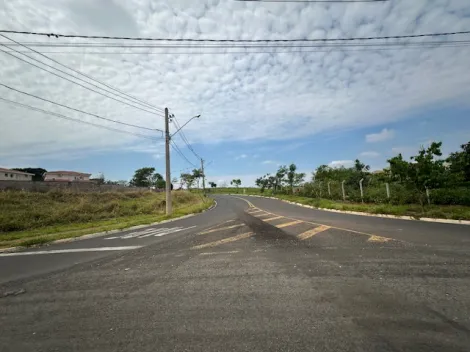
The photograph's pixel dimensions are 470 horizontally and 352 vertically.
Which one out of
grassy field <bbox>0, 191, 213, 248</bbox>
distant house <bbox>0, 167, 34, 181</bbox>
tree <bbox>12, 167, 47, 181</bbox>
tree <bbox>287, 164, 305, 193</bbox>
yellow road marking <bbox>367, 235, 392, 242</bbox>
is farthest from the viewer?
tree <bbox>12, 167, 47, 181</bbox>

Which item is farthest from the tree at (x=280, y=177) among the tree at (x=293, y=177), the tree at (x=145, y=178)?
the tree at (x=145, y=178)

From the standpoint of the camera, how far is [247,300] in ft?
12.6

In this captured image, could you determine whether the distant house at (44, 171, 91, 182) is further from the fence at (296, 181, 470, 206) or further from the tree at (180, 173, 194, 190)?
the fence at (296, 181, 470, 206)

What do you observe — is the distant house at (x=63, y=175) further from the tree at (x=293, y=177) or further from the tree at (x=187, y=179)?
the tree at (x=293, y=177)

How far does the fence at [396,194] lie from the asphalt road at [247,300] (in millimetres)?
9738

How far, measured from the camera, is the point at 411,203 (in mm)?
16906

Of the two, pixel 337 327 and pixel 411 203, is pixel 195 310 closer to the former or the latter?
pixel 337 327

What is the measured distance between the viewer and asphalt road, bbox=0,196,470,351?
2.84 meters

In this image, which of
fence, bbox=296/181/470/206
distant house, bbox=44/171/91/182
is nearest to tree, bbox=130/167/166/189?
distant house, bbox=44/171/91/182

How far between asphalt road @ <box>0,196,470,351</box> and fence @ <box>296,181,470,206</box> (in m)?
9.74

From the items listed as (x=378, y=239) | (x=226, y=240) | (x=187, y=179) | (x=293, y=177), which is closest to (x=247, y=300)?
(x=226, y=240)

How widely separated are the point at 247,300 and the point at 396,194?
59.9 ft

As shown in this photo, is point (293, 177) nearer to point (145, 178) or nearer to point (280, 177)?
point (280, 177)

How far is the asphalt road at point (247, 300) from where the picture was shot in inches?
112
